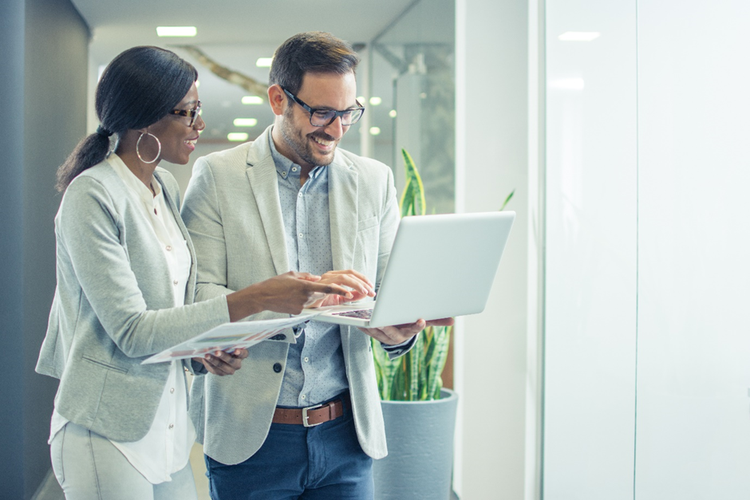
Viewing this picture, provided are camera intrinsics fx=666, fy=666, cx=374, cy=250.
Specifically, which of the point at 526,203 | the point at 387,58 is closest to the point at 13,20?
the point at 387,58

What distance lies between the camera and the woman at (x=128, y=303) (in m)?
1.14

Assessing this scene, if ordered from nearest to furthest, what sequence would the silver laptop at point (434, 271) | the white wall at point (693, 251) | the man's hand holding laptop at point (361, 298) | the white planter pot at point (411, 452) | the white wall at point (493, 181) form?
the silver laptop at point (434, 271)
the man's hand holding laptop at point (361, 298)
the white wall at point (693, 251)
the white planter pot at point (411, 452)
the white wall at point (493, 181)

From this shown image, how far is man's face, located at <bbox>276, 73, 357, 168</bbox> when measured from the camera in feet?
4.72

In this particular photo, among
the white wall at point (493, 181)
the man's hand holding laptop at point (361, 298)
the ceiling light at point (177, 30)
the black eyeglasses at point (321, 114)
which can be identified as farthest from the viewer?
the ceiling light at point (177, 30)

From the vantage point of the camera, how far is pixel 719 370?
213cm

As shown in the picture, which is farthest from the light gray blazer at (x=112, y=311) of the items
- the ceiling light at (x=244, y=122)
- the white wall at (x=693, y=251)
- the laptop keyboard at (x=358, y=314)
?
the ceiling light at (x=244, y=122)

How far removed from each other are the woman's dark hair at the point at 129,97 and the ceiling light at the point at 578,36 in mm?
1675

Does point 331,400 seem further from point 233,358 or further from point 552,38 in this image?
point 552,38

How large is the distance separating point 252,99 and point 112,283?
3955 millimetres

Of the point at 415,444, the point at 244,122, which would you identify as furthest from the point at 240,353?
the point at 244,122

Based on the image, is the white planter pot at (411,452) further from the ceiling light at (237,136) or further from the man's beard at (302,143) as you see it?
the ceiling light at (237,136)

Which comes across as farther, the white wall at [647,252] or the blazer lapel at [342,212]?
the white wall at [647,252]

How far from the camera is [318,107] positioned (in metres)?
1.44

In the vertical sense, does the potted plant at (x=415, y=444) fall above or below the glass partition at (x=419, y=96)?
below
